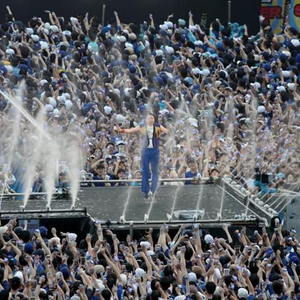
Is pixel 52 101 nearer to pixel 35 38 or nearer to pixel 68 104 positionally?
pixel 68 104

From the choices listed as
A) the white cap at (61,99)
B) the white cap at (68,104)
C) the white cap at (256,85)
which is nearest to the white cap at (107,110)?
the white cap at (68,104)

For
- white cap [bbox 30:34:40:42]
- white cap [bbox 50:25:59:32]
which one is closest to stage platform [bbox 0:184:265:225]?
white cap [bbox 30:34:40:42]

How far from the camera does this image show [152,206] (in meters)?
23.4

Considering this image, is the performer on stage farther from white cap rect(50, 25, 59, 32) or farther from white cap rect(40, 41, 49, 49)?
white cap rect(50, 25, 59, 32)

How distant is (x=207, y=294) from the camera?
1814 cm

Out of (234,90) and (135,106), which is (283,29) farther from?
(135,106)

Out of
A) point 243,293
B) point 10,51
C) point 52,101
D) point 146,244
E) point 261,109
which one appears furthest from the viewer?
point 10,51

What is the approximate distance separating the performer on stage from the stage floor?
51 cm

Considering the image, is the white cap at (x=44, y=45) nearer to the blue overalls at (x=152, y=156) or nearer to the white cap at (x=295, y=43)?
the white cap at (x=295, y=43)

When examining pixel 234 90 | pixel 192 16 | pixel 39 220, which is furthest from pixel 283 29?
pixel 39 220

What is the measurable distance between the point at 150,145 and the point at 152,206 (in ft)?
3.48

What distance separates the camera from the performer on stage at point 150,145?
22.9 m

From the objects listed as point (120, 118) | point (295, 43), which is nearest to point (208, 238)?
point (120, 118)

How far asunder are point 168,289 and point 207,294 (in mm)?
504
